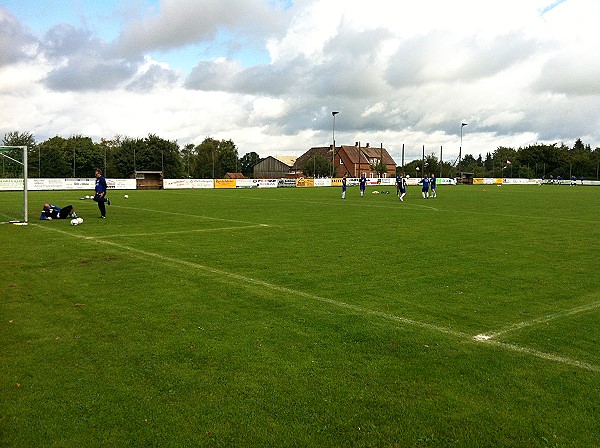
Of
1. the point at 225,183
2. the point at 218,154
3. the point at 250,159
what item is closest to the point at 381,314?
the point at 225,183

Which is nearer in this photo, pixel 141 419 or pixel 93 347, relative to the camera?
pixel 141 419

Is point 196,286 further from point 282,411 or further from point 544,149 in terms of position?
point 544,149

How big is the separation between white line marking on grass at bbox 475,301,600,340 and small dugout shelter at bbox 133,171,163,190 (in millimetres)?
57605

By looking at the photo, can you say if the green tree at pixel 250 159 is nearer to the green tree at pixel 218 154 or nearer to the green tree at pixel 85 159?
the green tree at pixel 218 154

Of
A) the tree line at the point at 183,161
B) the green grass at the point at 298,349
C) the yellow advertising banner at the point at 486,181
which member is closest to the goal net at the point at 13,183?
the tree line at the point at 183,161

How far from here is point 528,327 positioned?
7.14 metres

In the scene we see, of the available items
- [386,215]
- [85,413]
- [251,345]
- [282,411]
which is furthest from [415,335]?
[386,215]

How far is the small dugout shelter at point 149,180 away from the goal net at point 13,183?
59.7 feet

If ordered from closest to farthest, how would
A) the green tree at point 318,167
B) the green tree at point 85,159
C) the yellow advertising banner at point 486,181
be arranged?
the green tree at point 85,159, the yellow advertising banner at point 486,181, the green tree at point 318,167

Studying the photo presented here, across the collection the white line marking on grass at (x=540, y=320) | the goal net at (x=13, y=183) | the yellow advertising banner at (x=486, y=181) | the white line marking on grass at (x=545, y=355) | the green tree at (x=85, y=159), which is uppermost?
the green tree at (x=85, y=159)

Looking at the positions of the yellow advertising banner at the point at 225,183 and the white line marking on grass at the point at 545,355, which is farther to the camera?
the yellow advertising banner at the point at 225,183

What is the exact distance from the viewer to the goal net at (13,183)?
67.2ft

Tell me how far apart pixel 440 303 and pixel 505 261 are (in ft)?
15.7

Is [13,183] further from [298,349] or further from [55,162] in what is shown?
[298,349]
